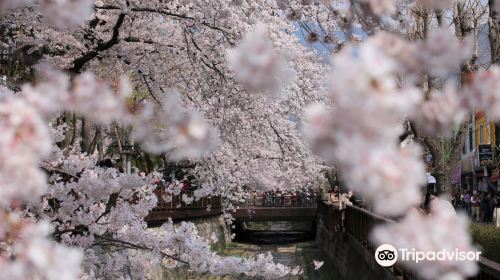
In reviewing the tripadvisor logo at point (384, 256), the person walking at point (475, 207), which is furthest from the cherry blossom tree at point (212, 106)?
the person walking at point (475, 207)

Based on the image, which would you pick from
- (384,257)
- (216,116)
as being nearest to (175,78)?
(216,116)

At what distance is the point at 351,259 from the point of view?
17641 millimetres

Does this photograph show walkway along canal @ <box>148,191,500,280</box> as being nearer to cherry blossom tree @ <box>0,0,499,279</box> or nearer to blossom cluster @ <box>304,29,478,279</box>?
cherry blossom tree @ <box>0,0,499,279</box>

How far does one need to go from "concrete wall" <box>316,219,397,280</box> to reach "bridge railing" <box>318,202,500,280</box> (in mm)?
147

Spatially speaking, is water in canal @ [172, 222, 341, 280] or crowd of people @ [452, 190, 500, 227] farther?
crowd of people @ [452, 190, 500, 227]

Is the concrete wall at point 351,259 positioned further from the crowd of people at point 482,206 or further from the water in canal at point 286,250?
the crowd of people at point 482,206

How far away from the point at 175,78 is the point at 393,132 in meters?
8.81

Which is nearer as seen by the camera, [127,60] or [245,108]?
[127,60]

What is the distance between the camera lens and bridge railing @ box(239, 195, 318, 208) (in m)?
40.3

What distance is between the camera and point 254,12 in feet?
27.7

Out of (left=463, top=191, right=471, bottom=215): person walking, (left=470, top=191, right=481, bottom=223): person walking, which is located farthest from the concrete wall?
(left=463, top=191, right=471, bottom=215): person walking

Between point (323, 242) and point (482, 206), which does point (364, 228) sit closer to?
point (482, 206)

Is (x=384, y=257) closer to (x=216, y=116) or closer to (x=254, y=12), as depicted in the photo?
(x=216, y=116)

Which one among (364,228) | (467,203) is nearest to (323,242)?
(467,203)
